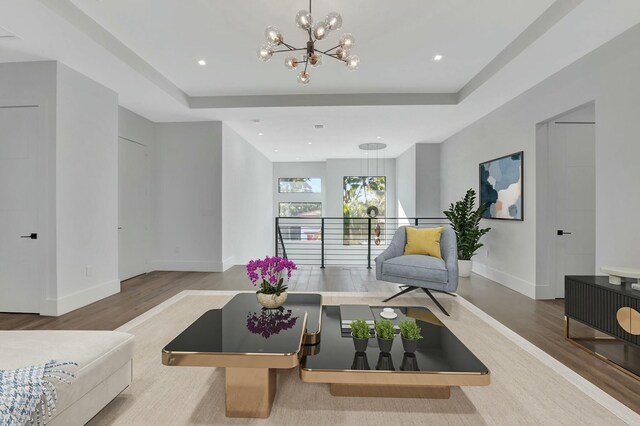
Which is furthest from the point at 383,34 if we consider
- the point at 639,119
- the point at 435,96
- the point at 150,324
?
the point at 150,324

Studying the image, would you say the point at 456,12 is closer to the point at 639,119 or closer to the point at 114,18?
the point at 639,119

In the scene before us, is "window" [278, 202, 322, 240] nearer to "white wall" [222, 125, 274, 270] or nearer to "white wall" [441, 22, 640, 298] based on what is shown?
"white wall" [222, 125, 274, 270]

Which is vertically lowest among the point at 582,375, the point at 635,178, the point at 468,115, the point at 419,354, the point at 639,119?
the point at 582,375

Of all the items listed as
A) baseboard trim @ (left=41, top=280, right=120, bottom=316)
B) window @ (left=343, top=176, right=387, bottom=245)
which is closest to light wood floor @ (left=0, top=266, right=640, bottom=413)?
baseboard trim @ (left=41, top=280, right=120, bottom=316)

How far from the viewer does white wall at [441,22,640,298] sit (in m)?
2.59

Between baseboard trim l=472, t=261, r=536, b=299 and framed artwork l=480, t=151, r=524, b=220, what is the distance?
2.72 feet

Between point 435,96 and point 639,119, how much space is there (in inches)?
93.5

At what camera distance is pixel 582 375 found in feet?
6.68

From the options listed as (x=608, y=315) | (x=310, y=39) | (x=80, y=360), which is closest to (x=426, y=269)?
(x=608, y=315)

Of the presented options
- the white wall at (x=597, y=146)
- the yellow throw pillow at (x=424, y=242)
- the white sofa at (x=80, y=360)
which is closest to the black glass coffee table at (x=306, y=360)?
the white sofa at (x=80, y=360)

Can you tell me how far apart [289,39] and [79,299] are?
366 centimetres

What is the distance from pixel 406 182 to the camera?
806 cm

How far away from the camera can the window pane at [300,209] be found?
10.5 meters

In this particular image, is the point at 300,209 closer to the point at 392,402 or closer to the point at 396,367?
the point at 392,402
